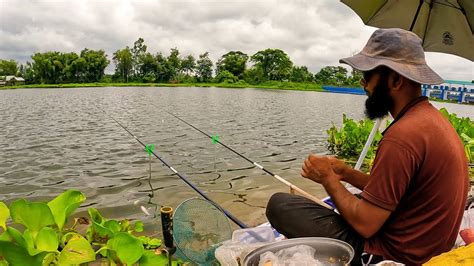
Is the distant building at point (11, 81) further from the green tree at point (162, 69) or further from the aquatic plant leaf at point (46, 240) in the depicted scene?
the aquatic plant leaf at point (46, 240)

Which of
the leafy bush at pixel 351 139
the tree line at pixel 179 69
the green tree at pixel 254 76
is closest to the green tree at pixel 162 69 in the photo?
the tree line at pixel 179 69

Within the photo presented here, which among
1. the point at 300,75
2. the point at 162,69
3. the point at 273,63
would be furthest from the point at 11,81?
the point at 300,75

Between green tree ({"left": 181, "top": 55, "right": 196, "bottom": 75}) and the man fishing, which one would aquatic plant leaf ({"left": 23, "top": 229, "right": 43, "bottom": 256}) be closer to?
the man fishing

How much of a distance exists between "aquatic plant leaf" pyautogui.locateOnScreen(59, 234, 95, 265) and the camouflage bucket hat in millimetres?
1822

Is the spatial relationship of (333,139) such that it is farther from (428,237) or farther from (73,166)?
(428,237)

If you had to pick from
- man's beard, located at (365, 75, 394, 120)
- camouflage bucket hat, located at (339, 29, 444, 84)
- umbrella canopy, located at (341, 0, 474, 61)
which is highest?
umbrella canopy, located at (341, 0, 474, 61)

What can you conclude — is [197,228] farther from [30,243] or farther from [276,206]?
[30,243]

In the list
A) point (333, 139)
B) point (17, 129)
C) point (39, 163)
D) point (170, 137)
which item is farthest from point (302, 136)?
point (17, 129)

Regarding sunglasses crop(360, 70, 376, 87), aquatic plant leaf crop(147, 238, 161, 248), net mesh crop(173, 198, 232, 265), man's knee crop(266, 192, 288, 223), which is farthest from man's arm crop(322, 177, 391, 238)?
aquatic plant leaf crop(147, 238, 161, 248)

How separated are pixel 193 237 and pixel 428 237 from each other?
154cm

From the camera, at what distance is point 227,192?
7.03 meters

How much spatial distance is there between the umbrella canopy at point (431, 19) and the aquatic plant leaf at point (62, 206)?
4.11 meters

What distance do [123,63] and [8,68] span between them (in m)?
27.6

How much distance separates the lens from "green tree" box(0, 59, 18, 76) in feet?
289
